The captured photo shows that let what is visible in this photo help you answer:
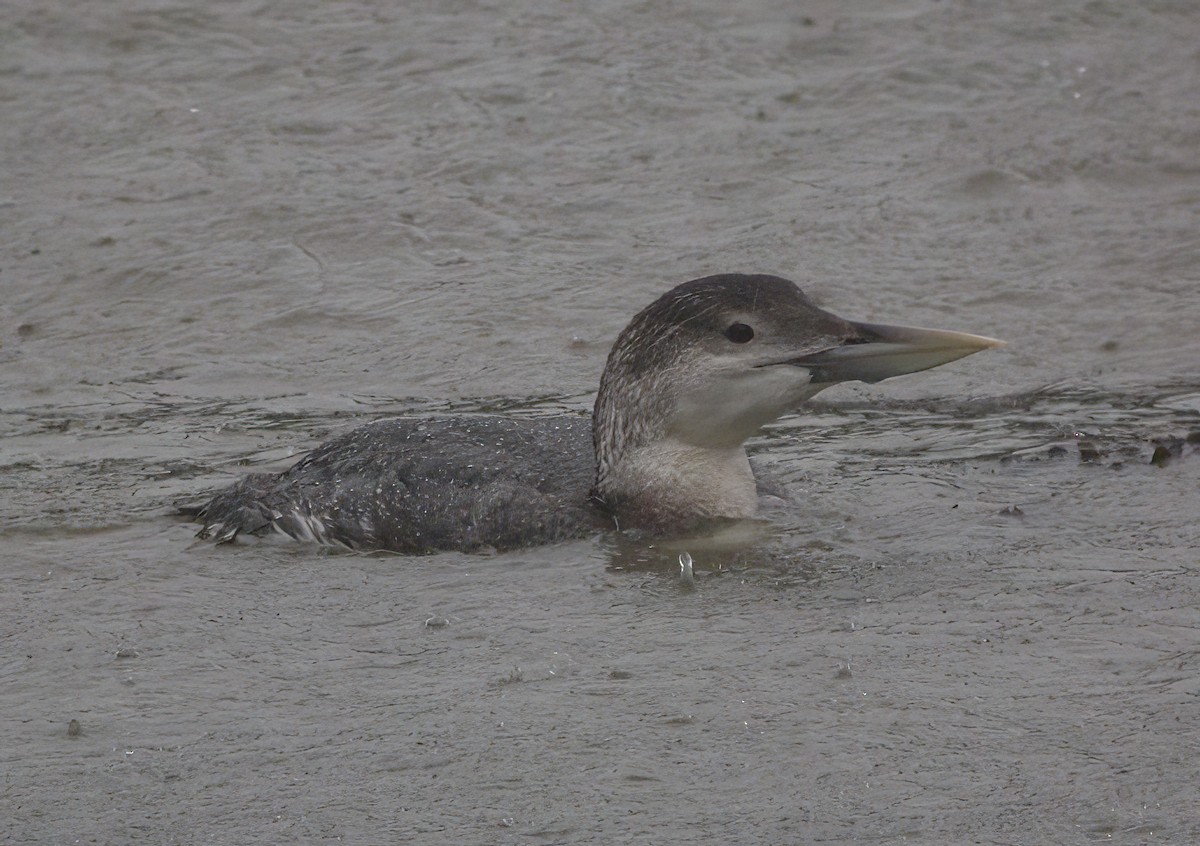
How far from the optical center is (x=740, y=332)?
7.25 m

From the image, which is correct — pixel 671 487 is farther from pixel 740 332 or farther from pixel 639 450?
pixel 740 332

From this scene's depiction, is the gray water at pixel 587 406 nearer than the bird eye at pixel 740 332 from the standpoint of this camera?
Yes

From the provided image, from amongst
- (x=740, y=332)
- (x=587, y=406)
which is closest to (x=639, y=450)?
(x=740, y=332)

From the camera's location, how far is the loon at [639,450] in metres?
7.24

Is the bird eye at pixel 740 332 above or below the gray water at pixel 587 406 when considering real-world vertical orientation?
above

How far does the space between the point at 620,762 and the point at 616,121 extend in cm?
745

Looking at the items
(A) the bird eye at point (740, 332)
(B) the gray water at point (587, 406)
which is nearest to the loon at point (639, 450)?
(A) the bird eye at point (740, 332)

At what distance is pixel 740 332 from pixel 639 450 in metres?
0.59

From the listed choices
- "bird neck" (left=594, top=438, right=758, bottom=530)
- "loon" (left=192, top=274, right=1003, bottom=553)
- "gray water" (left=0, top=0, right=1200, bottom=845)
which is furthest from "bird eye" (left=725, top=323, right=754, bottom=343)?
"gray water" (left=0, top=0, right=1200, bottom=845)

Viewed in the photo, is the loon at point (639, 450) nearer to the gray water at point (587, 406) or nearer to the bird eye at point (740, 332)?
the bird eye at point (740, 332)

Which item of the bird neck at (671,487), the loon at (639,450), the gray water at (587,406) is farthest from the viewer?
the bird neck at (671,487)

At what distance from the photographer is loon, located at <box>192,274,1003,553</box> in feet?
23.7

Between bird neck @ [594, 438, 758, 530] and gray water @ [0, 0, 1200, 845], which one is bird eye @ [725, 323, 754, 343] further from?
gray water @ [0, 0, 1200, 845]

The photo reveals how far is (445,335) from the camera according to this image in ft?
32.1
